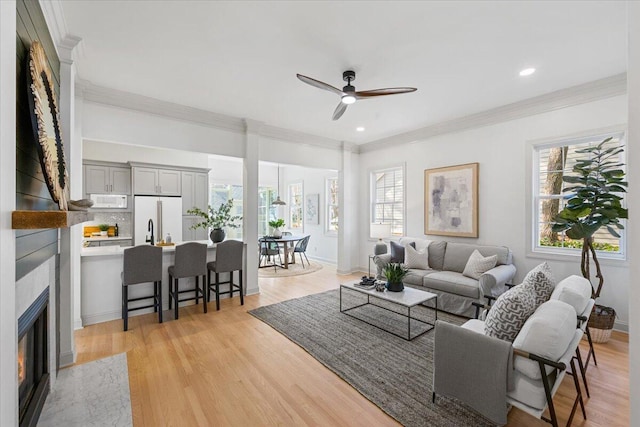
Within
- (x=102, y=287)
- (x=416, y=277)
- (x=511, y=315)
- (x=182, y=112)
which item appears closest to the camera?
(x=511, y=315)

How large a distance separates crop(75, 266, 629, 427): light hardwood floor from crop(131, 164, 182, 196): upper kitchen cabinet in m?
3.08

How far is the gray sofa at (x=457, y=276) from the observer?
364 cm

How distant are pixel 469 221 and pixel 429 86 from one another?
7.47 feet

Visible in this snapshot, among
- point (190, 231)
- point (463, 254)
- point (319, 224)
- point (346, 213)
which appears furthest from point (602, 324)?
point (190, 231)

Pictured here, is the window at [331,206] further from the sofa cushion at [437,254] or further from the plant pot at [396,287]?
the plant pot at [396,287]

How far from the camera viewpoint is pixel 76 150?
11.1 feet

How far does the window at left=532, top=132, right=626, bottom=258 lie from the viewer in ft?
12.3

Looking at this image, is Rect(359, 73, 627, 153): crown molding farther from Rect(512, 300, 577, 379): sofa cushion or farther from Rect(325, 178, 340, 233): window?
Rect(512, 300, 577, 379): sofa cushion

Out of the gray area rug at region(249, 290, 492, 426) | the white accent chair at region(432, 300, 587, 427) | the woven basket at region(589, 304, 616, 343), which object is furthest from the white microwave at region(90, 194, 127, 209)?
the woven basket at region(589, 304, 616, 343)

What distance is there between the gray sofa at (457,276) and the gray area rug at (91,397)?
3.60 meters

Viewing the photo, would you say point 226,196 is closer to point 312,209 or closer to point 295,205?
point 295,205

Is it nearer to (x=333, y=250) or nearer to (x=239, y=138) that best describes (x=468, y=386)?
(x=239, y=138)

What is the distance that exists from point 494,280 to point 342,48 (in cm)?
313

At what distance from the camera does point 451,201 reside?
4.89 metres
